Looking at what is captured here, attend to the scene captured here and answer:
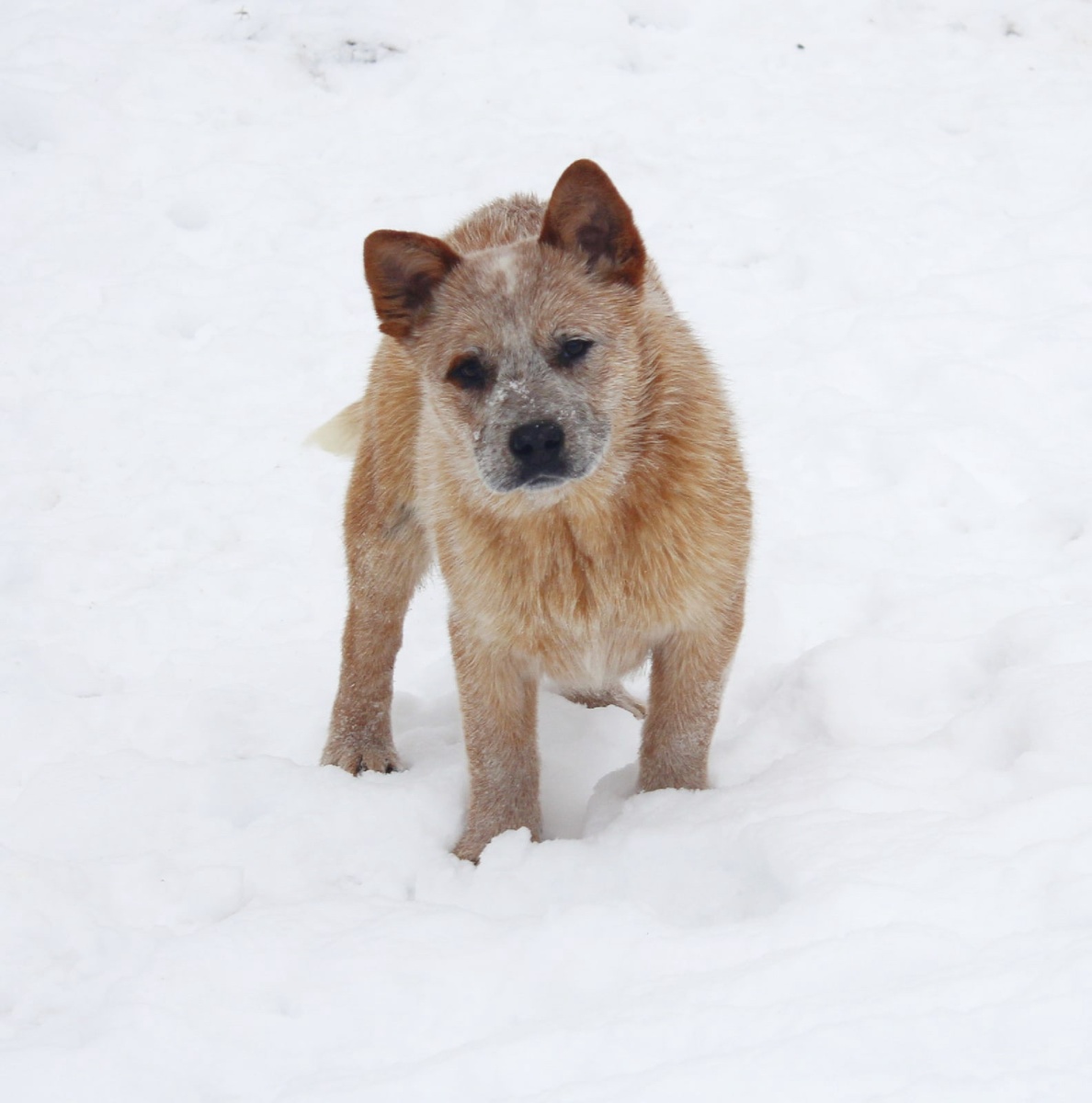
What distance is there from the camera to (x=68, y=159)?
26.0 ft

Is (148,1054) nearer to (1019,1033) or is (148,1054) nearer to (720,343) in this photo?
(1019,1033)

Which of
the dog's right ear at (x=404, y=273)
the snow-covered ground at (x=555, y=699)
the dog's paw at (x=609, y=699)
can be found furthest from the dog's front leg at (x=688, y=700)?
the dog's right ear at (x=404, y=273)

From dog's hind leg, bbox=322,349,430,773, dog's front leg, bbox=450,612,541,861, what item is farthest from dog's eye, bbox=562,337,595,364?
dog's hind leg, bbox=322,349,430,773

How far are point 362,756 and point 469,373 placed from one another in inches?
62.9

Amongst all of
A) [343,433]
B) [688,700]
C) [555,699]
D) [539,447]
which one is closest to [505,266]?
[539,447]

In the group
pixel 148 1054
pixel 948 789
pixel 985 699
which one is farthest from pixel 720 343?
pixel 148 1054

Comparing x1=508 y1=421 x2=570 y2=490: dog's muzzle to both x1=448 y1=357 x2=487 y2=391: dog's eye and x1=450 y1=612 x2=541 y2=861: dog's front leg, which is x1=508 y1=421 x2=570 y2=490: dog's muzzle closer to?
x1=448 y1=357 x2=487 y2=391: dog's eye

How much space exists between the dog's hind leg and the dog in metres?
0.48

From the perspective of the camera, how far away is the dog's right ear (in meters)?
3.57

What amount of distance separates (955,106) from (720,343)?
2.99 m

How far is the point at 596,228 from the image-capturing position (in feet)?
11.8

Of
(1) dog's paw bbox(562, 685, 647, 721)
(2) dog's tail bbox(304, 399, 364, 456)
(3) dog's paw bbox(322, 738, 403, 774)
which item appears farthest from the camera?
(2) dog's tail bbox(304, 399, 364, 456)

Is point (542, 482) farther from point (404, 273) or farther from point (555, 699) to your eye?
point (555, 699)

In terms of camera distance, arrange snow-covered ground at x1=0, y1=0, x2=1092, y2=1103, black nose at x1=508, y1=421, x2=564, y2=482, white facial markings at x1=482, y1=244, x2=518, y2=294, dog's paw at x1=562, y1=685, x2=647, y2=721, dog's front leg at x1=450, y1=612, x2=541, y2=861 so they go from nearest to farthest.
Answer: snow-covered ground at x1=0, y1=0, x2=1092, y2=1103 < black nose at x1=508, y1=421, x2=564, y2=482 < white facial markings at x1=482, y1=244, x2=518, y2=294 < dog's front leg at x1=450, y1=612, x2=541, y2=861 < dog's paw at x1=562, y1=685, x2=647, y2=721
